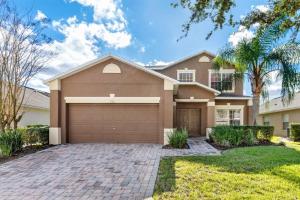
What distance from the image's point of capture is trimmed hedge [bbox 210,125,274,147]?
14.5 metres

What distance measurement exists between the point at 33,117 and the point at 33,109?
0.82 meters

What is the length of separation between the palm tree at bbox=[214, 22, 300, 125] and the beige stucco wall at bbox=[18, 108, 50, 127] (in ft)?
59.5

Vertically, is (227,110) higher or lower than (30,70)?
lower

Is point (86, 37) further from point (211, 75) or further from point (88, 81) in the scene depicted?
point (211, 75)

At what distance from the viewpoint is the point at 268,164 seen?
903cm

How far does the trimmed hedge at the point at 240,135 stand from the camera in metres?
14.5

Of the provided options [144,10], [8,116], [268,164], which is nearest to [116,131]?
[8,116]

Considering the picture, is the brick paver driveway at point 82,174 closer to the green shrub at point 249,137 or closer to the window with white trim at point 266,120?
the green shrub at point 249,137

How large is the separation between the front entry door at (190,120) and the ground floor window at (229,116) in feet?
6.37

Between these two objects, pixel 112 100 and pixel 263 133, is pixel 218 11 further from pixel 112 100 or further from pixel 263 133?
pixel 263 133

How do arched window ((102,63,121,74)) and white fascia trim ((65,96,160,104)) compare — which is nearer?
white fascia trim ((65,96,160,104))

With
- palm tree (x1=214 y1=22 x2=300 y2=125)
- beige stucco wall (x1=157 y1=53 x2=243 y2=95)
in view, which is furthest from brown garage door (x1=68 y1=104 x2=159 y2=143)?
beige stucco wall (x1=157 y1=53 x2=243 y2=95)

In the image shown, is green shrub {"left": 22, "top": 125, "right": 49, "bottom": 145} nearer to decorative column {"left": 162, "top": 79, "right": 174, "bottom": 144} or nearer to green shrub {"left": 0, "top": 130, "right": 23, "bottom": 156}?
green shrub {"left": 0, "top": 130, "right": 23, "bottom": 156}

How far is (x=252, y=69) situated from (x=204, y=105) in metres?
4.96
